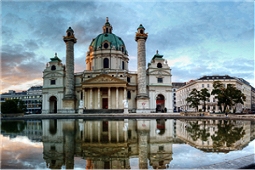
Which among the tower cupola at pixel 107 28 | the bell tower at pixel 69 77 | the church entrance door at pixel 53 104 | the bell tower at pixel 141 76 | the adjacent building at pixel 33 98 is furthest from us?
the adjacent building at pixel 33 98

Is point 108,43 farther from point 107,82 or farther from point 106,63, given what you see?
point 107,82

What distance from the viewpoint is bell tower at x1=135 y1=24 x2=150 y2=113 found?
57062 mm

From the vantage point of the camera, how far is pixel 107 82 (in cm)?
5778

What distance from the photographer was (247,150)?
12.9 metres

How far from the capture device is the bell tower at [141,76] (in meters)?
57.1

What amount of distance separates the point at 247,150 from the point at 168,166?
6.42 metres

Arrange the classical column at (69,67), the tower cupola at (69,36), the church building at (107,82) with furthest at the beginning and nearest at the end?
the tower cupola at (69,36) → the classical column at (69,67) → the church building at (107,82)

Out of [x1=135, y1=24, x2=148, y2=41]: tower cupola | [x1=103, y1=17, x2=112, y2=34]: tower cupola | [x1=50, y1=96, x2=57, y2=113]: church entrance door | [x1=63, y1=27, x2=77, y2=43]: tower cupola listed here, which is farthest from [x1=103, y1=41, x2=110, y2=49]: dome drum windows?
[x1=50, y1=96, x2=57, y2=113]: church entrance door

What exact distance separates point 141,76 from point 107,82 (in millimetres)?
9133

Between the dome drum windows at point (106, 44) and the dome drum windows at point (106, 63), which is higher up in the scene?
the dome drum windows at point (106, 44)

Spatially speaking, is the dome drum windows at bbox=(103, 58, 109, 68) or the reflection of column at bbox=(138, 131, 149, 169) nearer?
the reflection of column at bbox=(138, 131, 149, 169)

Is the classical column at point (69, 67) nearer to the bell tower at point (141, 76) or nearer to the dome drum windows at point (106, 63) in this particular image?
the dome drum windows at point (106, 63)

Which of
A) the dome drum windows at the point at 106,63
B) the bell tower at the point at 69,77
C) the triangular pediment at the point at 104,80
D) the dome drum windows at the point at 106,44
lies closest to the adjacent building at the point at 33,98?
the bell tower at the point at 69,77

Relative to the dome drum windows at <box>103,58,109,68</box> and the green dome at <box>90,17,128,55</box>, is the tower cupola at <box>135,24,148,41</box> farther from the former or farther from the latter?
the dome drum windows at <box>103,58,109,68</box>
